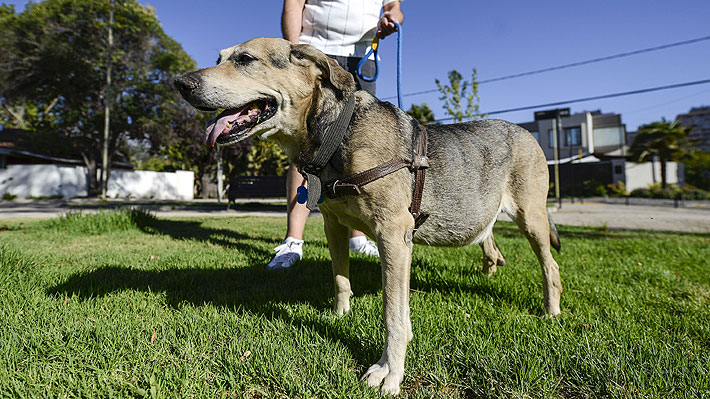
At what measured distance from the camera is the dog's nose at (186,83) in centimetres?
205

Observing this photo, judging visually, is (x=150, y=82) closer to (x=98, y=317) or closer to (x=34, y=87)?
(x=34, y=87)

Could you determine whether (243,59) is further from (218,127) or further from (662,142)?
(662,142)

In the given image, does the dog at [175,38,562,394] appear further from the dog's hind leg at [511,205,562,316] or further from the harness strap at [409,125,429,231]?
the dog's hind leg at [511,205,562,316]

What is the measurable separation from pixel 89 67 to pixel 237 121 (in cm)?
2738

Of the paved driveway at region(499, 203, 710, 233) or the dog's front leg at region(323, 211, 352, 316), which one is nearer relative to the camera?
the dog's front leg at region(323, 211, 352, 316)

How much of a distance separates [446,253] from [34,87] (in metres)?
28.5

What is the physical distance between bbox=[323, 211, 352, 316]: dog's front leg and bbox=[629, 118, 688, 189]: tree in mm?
42743

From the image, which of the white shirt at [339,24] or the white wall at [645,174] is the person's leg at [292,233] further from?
the white wall at [645,174]

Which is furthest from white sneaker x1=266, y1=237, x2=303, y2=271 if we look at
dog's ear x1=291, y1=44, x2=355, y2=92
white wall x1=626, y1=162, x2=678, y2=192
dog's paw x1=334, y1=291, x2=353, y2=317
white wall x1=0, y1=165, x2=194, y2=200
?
Result: white wall x1=626, y1=162, x2=678, y2=192

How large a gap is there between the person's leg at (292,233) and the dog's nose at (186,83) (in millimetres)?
2022

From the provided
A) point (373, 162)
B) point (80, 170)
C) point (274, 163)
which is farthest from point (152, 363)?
point (80, 170)

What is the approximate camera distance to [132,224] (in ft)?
22.2

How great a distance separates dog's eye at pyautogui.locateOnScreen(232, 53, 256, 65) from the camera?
88.4 inches

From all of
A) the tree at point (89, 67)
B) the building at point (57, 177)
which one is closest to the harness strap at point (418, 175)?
the tree at point (89, 67)
